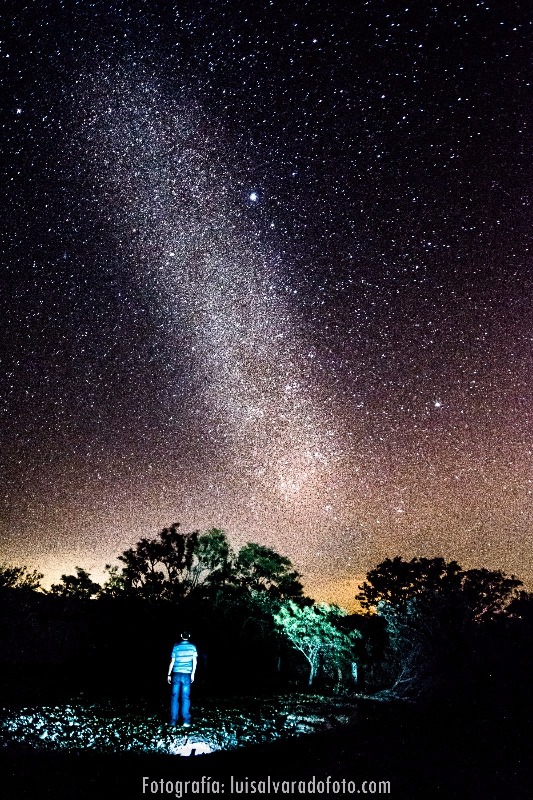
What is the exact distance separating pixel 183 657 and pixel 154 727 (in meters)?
1.37

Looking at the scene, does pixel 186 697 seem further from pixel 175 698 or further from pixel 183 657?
pixel 183 657

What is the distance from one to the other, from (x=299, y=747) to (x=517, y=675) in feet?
30.3

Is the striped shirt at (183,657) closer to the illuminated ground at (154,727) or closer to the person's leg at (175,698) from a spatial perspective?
the person's leg at (175,698)

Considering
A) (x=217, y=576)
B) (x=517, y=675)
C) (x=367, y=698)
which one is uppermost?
(x=217, y=576)

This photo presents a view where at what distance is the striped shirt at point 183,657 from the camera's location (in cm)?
888

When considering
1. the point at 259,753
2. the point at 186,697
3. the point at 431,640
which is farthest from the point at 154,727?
the point at 431,640

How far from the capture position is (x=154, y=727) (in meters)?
9.02

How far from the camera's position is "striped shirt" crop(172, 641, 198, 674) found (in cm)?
888

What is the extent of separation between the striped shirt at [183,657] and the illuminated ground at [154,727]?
3.11 feet

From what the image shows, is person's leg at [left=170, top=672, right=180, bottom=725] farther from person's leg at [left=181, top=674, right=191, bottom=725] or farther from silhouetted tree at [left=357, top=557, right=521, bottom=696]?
silhouetted tree at [left=357, top=557, right=521, bottom=696]

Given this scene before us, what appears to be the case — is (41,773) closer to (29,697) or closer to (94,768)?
(94,768)

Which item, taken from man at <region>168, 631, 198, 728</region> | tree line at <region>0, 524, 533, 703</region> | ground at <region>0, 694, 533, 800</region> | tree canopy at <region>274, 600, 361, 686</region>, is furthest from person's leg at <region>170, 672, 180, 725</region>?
tree canopy at <region>274, 600, 361, 686</region>

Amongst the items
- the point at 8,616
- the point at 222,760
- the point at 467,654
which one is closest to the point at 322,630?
the point at 467,654

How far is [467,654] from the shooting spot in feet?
48.5
